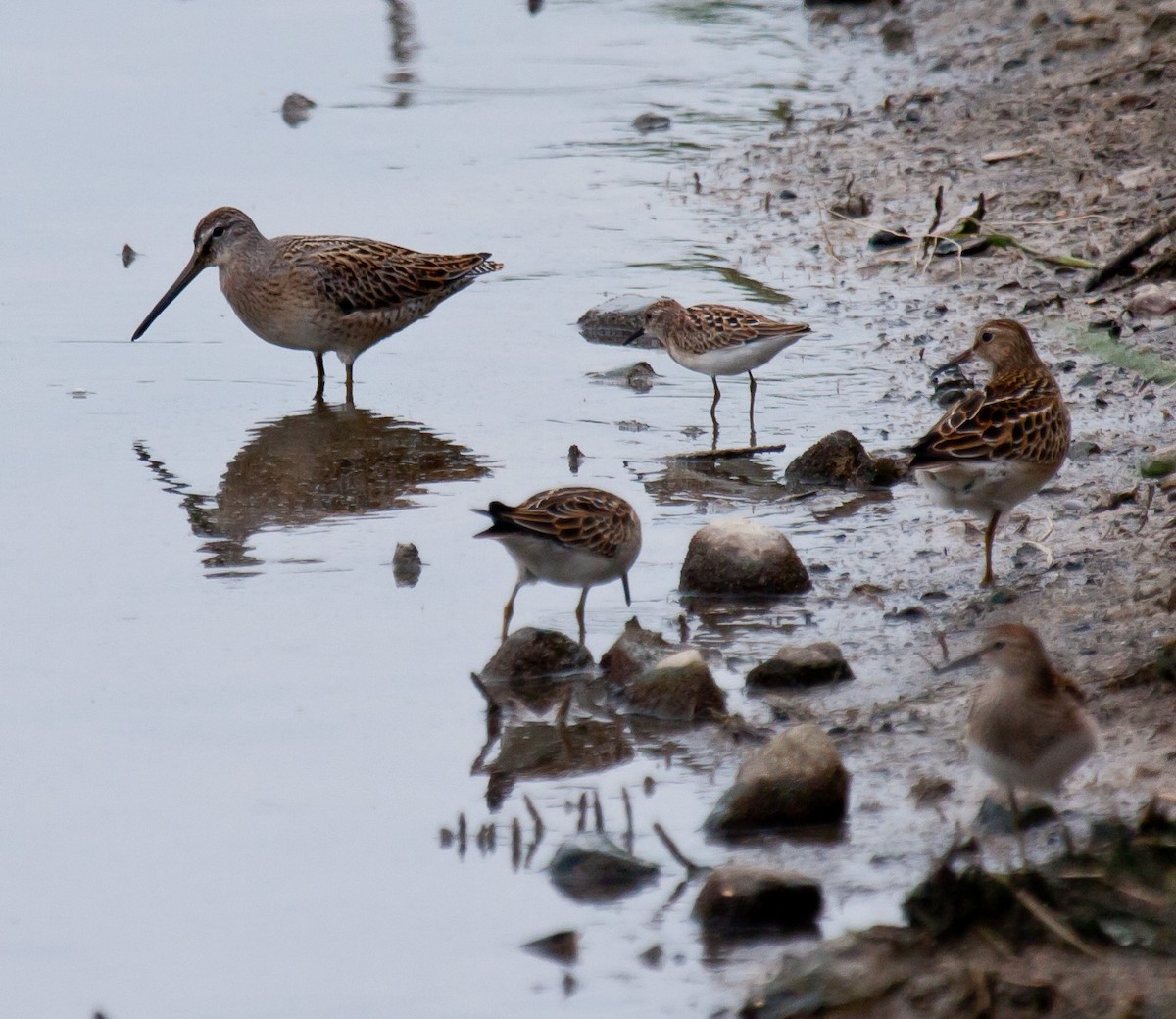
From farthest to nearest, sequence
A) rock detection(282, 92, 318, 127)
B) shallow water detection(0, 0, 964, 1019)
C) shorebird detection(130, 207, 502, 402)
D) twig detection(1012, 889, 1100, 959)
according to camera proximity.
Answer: rock detection(282, 92, 318, 127), shorebird detection(130, 207, 502, 402), shallow water detection(0, 0, 964, 1019), twig detection(1012, 889, 1100, 959)

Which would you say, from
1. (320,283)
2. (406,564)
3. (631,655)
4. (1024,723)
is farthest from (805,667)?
(320,283)

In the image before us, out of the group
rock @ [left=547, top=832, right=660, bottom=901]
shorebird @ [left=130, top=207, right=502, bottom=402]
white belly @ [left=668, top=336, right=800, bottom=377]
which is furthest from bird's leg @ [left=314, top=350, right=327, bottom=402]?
rock @ [left=547, top=832, right=660, bottom=901]

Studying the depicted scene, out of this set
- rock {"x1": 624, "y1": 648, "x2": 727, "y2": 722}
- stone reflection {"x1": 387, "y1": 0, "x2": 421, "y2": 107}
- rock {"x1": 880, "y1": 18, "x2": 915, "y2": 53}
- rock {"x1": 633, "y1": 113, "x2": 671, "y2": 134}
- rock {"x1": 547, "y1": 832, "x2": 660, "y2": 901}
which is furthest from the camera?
rock {"x1": 880, "y1": 18, "x2": 915, "y2": 53}

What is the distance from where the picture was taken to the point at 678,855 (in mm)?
5602

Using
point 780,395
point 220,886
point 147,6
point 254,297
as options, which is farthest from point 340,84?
point 220,886

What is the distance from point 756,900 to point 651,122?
502 inches

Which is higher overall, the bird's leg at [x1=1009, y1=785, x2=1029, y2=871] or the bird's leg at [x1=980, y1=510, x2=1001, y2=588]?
the bird's leg at [x1=980, y1=510, x2=1001, y2=588]

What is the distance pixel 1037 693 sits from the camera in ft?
17.8

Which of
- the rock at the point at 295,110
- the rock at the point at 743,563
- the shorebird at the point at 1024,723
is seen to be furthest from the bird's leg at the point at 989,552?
the rock at the point at 295,110

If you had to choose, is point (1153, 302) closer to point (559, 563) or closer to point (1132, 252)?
point (1132, 252)

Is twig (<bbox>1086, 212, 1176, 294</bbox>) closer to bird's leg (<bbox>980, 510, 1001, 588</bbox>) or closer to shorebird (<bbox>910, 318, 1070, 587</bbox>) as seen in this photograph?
shorebird (<bbox>910, 318, 1070, 587</bbox>)

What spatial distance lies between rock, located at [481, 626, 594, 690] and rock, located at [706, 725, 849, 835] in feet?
4.94

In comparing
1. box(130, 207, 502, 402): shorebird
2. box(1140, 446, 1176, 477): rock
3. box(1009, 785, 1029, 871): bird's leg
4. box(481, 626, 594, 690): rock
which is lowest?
box(481, 626, 594, 690): rock

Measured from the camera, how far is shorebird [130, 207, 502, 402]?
38.8 ft
